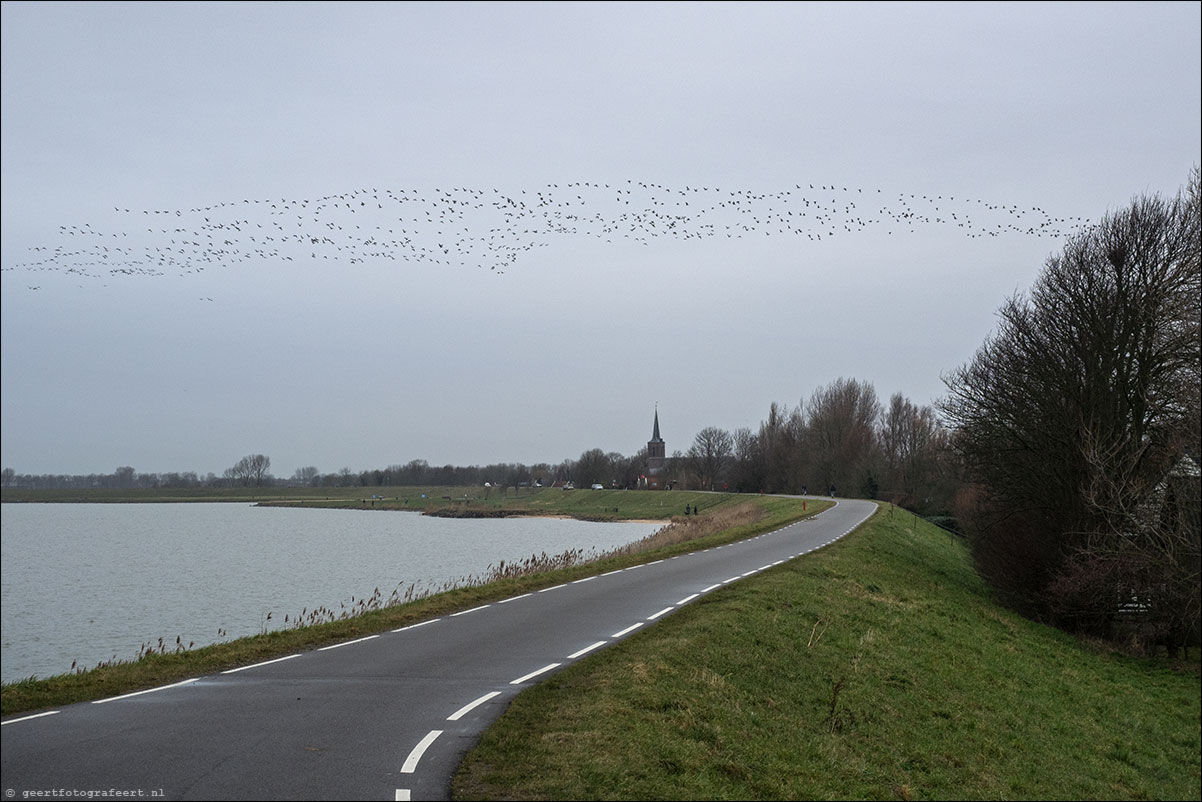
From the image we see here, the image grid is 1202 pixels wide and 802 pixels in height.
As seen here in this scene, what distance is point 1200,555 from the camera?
21.0m

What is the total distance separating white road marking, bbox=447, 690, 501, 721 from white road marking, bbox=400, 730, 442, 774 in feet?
1.88

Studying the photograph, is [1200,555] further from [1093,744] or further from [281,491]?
[281,491]

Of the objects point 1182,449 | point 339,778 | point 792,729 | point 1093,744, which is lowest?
point 1093,744

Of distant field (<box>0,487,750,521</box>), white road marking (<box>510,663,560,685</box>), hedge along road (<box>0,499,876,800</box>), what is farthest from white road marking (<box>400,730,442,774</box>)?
distant field (<box>0,487,750,521</box>)

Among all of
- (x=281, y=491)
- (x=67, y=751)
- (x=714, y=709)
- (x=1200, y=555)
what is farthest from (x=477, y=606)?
(x=281, y=491)

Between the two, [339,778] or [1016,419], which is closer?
[339,778]

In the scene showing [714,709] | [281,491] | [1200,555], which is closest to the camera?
[714,709]

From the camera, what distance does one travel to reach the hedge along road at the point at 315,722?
23.0 feet

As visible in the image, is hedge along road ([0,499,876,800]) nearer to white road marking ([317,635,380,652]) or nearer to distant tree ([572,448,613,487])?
white road marking ([317,635,380,652])

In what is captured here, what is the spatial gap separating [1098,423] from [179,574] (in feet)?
98.1

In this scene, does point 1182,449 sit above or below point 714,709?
above

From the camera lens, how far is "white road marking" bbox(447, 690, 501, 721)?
30.6 feet

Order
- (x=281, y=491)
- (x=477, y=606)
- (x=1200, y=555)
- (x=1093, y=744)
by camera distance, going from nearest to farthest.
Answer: (x=1093, y=744), (x=477, y=606), (x=1200, y=555), (x=281, y=491)

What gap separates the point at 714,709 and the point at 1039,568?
20439 mm
